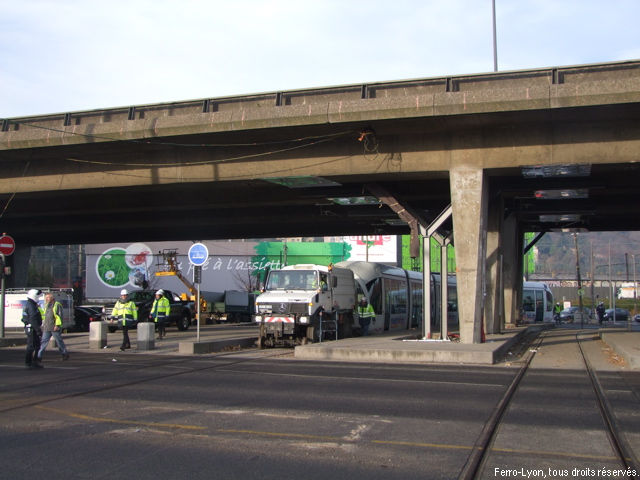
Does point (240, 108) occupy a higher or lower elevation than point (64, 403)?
higher

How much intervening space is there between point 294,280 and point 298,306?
1.31 metres

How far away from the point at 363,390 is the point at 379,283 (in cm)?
1690

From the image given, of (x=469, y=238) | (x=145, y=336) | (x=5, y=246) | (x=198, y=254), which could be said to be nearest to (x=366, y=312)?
(x=469, y=238)

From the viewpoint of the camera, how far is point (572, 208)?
28609 mm

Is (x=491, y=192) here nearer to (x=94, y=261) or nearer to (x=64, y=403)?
(x=64, y=403)

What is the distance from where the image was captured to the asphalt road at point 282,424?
6.37 metres

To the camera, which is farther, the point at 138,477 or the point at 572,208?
the point at 572,208

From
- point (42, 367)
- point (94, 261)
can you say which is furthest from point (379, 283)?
point (94, 261)

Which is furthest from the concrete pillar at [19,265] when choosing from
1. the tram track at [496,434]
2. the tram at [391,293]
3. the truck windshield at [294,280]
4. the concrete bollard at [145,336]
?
the tram track at [496,434]

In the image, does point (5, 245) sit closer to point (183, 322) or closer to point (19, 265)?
point (183, 322)

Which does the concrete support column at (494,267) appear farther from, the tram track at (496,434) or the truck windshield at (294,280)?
the tram track at (496,434)

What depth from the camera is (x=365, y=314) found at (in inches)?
1059

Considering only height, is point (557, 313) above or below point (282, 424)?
below

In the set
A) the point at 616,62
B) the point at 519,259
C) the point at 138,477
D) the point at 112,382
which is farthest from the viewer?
the point at 519,259
